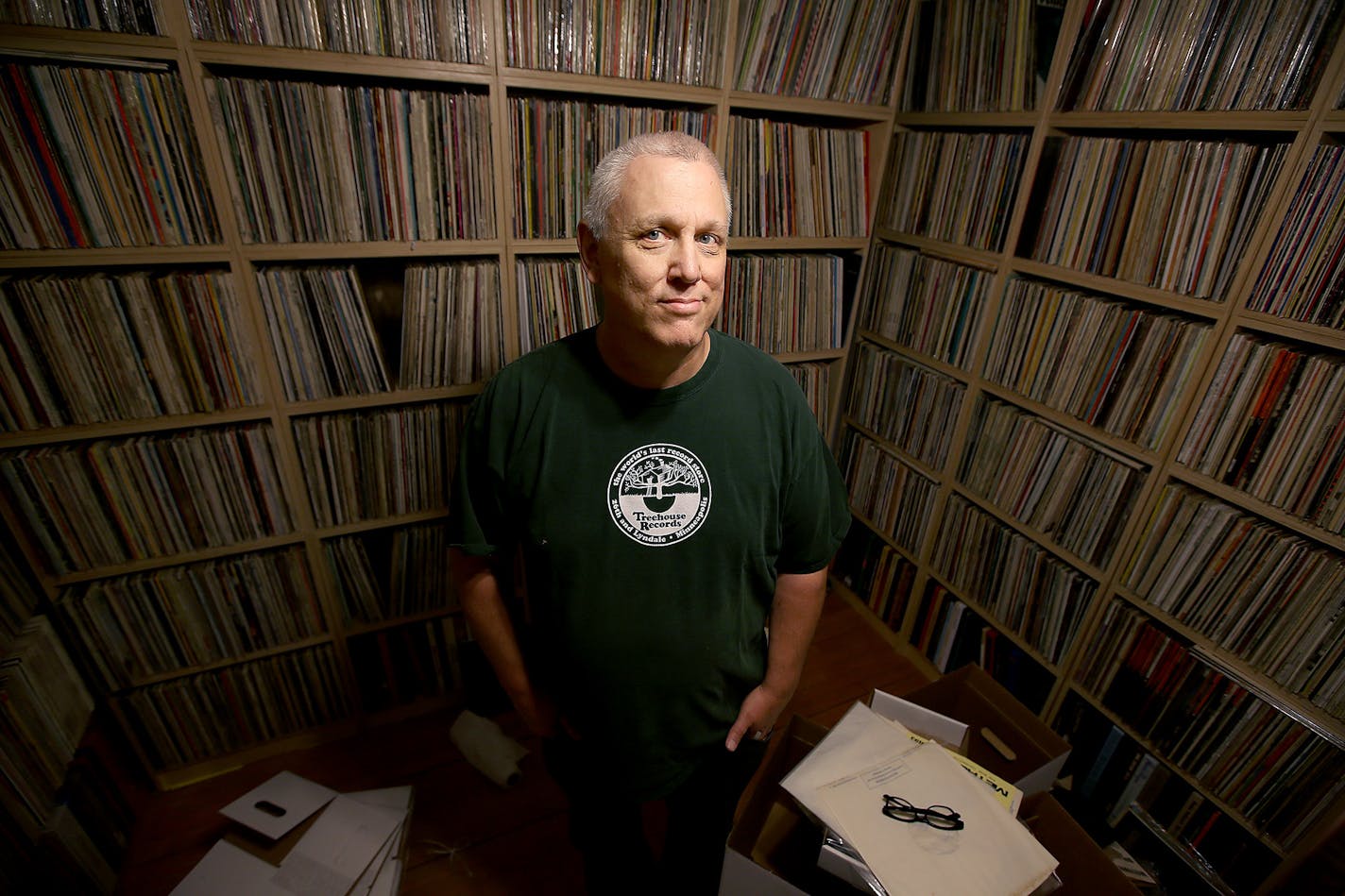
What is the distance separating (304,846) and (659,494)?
139 cm

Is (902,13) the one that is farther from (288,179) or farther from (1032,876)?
(1032,876)

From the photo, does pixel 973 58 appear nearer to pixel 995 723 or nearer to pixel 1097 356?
pixel 1097 356

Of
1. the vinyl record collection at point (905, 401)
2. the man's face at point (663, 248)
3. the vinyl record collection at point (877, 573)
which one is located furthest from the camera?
the vinyl record collection at point (877, 573)

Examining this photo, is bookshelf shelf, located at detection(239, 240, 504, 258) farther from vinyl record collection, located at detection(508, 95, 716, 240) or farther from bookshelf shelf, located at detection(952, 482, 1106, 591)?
bookshelf shelf, located at detection(952, 482, 1106, 591)

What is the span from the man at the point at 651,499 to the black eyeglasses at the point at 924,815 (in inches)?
10.9

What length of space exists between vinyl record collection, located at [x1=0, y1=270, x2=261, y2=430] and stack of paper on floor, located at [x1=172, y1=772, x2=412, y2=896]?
1.06 m

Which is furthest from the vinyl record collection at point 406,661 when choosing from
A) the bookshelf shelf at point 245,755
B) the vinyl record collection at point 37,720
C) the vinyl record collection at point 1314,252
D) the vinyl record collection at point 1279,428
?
the vinyl record collection at point 1314,252

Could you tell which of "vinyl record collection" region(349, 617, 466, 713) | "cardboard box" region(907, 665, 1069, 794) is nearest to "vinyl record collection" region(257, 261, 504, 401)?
"vinyl record collection" region(349, 617, 466, 713)

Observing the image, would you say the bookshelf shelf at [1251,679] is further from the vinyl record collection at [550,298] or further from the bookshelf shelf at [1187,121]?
the vinyl record collection at [550,298]

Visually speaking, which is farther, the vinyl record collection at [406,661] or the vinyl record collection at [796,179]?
the vinyl record collection at [406,661]

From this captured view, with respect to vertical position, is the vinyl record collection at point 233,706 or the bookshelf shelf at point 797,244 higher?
the bookshelf shelf at point 797,244

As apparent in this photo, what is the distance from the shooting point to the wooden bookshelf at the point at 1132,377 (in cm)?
124

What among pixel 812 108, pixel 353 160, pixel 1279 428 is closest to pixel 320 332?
pixel 353 160

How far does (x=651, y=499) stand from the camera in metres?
1.03
